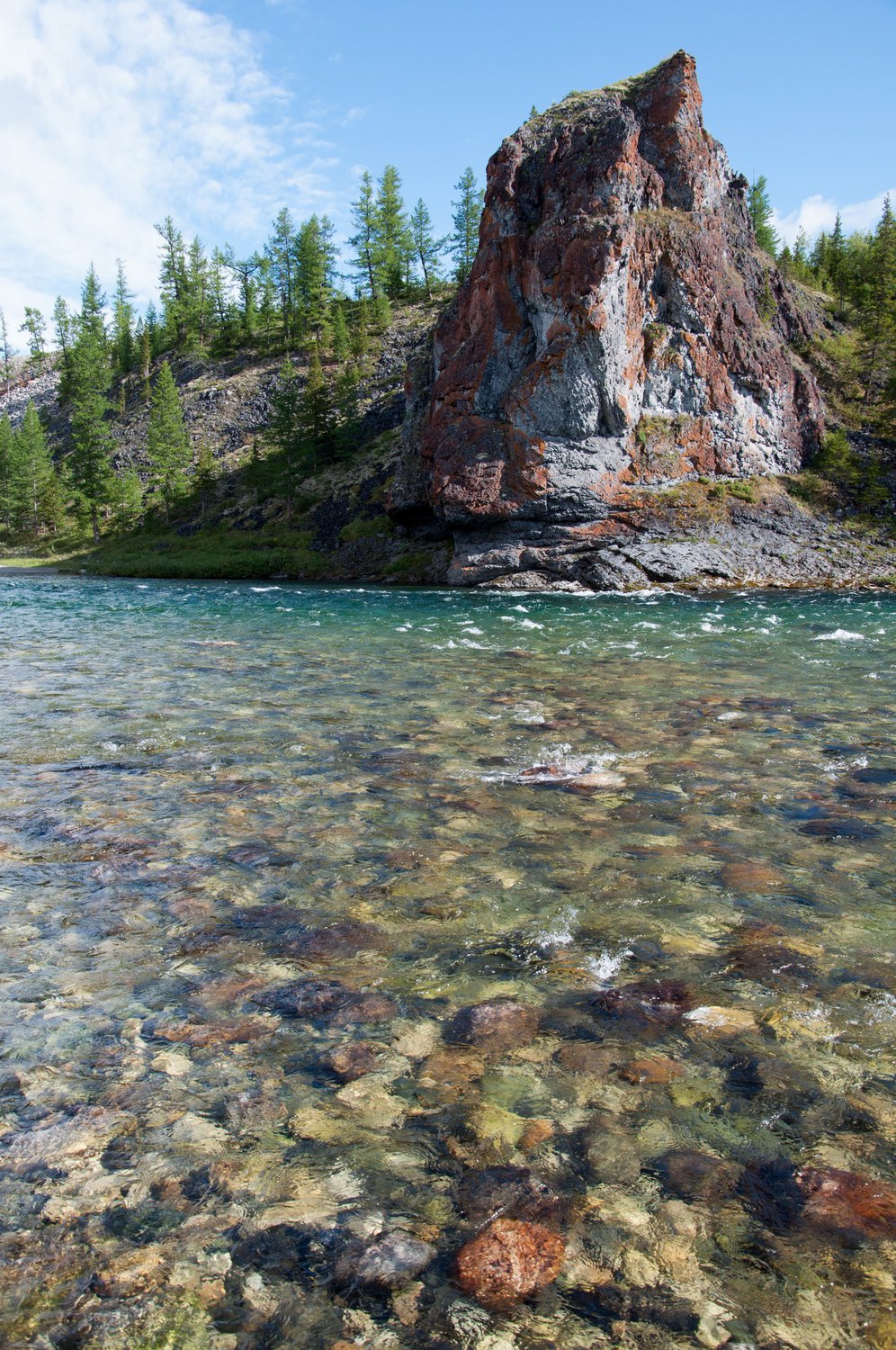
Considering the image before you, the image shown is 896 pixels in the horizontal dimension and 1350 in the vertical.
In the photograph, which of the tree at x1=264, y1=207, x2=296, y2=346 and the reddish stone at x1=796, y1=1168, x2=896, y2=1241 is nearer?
the reddish stone at x1=796, y1=1168, x2=896, y2=1241

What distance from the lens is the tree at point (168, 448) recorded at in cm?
6631

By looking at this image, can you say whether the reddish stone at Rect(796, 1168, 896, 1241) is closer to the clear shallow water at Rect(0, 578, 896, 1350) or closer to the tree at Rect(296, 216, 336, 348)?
the clear shallow water at Rect(0, 578, 896, 1350)

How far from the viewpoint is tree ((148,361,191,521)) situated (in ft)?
218

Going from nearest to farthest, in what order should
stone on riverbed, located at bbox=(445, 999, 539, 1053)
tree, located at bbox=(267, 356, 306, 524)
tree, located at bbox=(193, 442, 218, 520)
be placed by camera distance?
1. stone on riverbed, located at bbox=(445, 999, 539, 1053)
2. tree, located at bbox=(267, 356, 306, 524)
3. tree, located at bbox=(193, 442, 218, 520)

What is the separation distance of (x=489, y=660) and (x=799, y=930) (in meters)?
10.8

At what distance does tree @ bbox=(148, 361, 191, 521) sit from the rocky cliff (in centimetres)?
2867

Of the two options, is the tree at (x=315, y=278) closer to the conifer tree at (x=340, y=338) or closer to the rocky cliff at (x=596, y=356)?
the conifer tree at (x=340, y=338)

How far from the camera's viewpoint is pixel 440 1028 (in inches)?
153

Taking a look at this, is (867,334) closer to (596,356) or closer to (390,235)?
(596,356)

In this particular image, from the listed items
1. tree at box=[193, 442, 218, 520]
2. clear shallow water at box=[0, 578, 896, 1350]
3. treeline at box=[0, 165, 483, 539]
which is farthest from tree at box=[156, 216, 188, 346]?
clear shallow water at box=[0, 578, 896, 1350]

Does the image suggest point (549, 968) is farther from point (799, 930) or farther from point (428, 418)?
point (428, 418)

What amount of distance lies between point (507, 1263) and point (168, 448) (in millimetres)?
71232

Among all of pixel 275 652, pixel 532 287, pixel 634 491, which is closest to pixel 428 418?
pixel 532 287

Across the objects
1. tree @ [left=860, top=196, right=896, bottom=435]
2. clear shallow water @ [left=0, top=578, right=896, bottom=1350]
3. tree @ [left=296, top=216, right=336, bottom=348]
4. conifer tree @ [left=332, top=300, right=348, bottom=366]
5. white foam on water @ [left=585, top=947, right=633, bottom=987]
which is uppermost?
tree @ [left=296, top=216, right=336, bottom=348]
